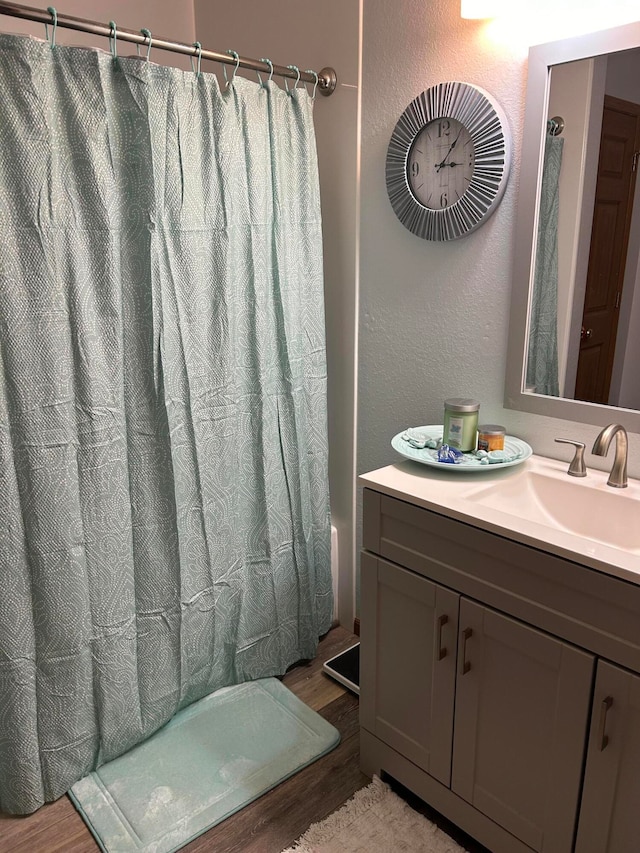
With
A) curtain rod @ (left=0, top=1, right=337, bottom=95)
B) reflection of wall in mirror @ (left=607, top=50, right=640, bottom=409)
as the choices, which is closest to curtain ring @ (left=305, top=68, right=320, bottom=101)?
curtain rod @ (left=0, top=1, right=337, bottom=95)

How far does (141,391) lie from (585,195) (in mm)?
1167

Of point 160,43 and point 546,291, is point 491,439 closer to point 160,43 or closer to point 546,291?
point 546,291

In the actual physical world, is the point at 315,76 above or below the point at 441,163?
above

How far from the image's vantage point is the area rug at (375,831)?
1632 mm

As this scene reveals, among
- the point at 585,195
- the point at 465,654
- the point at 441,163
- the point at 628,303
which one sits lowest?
the point at 465,654

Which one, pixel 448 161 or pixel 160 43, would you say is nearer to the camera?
pixel 160 43

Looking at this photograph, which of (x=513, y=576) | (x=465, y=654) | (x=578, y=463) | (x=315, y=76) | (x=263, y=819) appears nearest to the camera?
(x=513, y=576)

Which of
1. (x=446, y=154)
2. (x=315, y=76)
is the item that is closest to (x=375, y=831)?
(x=446, y=154)

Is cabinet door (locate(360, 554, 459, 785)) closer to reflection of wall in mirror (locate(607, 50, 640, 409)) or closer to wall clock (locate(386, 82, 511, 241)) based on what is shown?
reflection of wall in mirror (locate(607, 50, 640, 409))

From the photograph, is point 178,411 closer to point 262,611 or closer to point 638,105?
point 262,611

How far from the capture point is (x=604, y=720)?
127 centimetres

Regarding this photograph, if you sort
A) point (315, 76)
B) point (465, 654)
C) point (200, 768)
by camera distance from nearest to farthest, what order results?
point (465, 654) < point (200, 768) < point (315, 76)

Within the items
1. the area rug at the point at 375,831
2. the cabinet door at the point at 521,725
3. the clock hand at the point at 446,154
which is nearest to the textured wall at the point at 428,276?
the clock hand at the point at 446,154

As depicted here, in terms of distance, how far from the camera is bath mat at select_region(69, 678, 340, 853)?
1690mm
